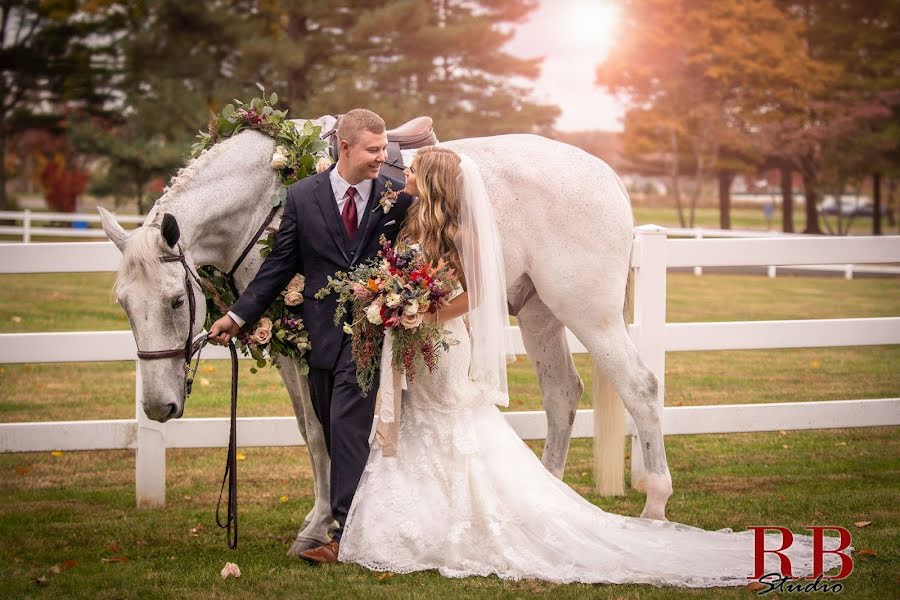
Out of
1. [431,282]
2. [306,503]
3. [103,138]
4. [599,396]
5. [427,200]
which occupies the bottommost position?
[306,503]

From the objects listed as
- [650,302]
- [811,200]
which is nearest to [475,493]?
[650,302]

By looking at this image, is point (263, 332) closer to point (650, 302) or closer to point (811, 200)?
point (650, 302)

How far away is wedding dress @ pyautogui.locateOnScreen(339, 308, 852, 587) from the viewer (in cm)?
443

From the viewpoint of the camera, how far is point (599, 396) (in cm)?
574

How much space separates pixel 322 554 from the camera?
15.5ft

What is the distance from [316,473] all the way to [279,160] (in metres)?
1.71

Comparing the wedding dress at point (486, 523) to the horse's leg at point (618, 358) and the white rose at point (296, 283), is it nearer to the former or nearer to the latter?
the horse's leg at point (618, 358)

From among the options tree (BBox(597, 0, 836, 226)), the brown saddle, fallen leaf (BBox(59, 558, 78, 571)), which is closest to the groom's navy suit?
the brown saddle

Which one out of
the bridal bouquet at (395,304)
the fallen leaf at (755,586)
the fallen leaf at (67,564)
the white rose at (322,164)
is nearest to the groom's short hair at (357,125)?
the white rose at (322,164)

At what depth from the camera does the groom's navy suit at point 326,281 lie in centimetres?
464

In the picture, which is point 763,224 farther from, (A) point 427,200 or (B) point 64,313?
(A) point 427,200

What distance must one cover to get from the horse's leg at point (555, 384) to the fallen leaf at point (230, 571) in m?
2.04

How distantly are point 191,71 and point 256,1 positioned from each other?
123 inches

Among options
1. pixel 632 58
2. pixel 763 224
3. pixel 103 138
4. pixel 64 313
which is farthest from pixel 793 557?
pixel 763 224
